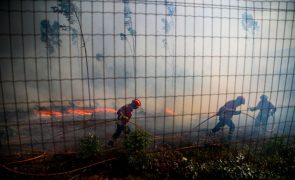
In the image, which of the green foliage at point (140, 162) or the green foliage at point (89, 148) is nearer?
the green foliage at point (140, 162)

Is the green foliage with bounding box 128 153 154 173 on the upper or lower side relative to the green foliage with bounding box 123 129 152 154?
lower

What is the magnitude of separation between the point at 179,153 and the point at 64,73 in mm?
7471

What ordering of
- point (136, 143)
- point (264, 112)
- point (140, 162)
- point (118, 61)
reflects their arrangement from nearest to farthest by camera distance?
point (140, 162), point (136, 143), point (264, 112), point (118, 61)

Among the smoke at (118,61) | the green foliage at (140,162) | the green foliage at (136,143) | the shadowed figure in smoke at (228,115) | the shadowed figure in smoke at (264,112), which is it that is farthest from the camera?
the smoke at (118,61)

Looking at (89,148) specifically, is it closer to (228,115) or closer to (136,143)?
(136,143)

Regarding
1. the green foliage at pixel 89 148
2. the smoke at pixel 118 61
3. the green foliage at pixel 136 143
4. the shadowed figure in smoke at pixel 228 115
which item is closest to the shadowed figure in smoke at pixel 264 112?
the shadowed figure in smoke at pixel 228 115

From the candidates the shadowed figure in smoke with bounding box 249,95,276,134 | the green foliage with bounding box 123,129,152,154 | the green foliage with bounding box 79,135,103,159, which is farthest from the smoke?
the green foliage with bounding box 79,135,103,159

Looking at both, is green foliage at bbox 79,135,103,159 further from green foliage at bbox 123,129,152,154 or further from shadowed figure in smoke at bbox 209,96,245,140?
shadowed figure in smoke at bbox 209,96,245,140

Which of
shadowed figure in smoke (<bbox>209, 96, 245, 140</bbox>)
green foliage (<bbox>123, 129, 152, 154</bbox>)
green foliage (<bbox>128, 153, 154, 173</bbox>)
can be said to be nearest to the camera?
green foliage (<bbox>128, 153, 154, 173</bbox>)

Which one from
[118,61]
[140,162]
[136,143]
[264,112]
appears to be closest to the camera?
[140,162]

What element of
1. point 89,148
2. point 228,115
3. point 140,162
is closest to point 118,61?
point 228,115

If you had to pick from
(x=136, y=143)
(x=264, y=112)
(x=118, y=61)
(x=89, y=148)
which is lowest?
(x=264, y=112)

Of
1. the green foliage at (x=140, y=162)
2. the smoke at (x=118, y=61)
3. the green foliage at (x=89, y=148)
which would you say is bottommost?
the green foliage at (x=140, y=162)

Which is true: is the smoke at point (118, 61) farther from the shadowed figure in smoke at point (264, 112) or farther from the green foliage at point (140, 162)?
the green foliage at point (140, 162)
